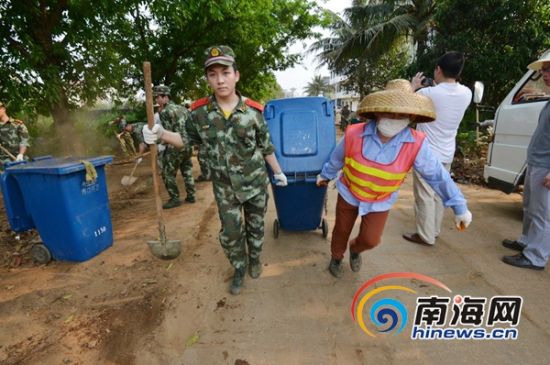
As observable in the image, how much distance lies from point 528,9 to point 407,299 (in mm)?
7947

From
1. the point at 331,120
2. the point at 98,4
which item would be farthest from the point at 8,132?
the point at 331,120

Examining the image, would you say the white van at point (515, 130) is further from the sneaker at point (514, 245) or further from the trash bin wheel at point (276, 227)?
the trash bin wheel at point (276, 227)

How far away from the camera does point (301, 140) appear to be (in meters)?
2.90

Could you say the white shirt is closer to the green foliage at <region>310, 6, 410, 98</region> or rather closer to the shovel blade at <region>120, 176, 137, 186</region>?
the shovel blade at <region>120, 176, 137, 186</region>

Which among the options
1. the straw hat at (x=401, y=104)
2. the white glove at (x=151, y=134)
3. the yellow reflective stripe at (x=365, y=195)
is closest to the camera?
the straw hat at (x=401, y=104)

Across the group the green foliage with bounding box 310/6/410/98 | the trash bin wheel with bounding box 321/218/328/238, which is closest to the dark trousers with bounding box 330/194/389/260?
the trash bin wheel with bounding box 321/218/328/238

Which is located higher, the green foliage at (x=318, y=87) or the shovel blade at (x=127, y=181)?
the green foliage at (x=318, y=87)

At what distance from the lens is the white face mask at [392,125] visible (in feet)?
6.61

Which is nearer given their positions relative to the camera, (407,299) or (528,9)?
(407,299)

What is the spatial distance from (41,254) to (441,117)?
3.99 m

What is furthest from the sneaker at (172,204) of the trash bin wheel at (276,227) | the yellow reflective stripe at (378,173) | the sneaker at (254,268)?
the yellow reflective stripe at (378,173)

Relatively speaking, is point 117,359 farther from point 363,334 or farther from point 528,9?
point 528,9

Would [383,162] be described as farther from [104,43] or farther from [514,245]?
[104,43]

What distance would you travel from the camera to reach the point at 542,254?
2674mm
